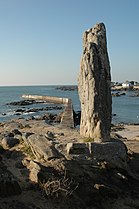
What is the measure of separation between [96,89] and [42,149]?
469 cm

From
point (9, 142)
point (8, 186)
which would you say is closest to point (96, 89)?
point (9, 142)

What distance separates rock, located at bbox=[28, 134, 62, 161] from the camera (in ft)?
41.4

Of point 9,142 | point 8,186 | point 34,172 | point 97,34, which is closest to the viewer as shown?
point 8,186

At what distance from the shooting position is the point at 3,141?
16453 millimetres

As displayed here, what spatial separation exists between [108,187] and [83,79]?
678cm

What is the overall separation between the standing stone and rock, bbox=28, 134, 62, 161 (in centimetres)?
313

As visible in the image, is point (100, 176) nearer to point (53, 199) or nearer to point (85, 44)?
point (53, 199)

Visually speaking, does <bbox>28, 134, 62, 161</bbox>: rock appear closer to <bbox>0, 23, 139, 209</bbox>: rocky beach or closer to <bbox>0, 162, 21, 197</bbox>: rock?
<bbox>0, 23, 139, 209</bbox>: rocky beach

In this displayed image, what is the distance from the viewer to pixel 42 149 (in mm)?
13023

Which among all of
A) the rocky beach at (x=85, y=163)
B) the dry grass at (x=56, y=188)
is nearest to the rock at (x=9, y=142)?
the rocky beach at (x=85, y=163)

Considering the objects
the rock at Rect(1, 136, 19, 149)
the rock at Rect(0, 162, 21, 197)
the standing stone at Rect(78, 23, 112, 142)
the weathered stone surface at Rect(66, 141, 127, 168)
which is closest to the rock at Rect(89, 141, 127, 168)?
the weathered stone surface at Rect(66, 141, 127, 168)

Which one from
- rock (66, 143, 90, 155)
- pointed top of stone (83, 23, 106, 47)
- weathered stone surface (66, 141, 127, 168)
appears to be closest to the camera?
weathered stone surface (66, 141, 127, 168)

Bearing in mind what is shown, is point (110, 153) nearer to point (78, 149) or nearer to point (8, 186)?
point (78, 149)

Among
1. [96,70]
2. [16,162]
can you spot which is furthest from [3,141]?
[96,70]
